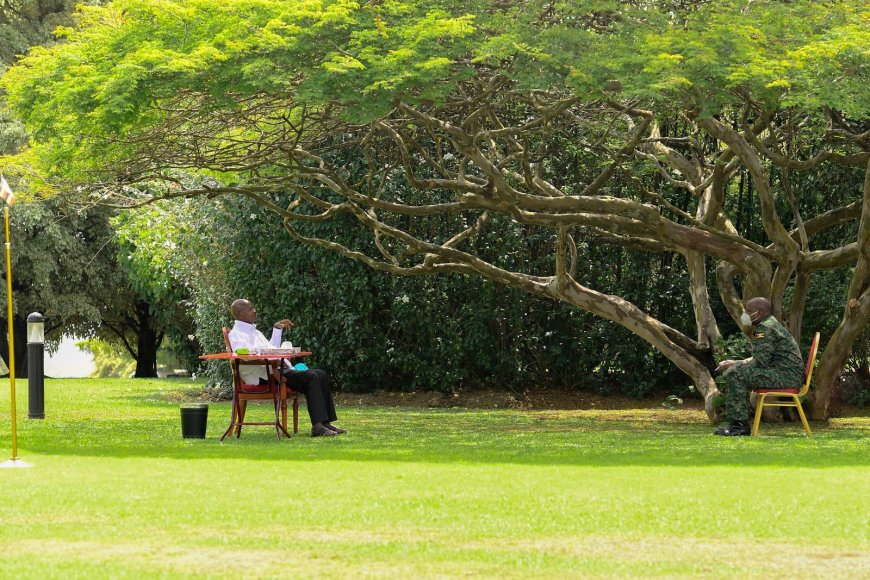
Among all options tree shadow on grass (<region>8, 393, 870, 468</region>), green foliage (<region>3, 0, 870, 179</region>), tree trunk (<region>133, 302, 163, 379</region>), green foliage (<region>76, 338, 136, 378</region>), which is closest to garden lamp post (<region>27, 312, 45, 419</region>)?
tree shadow on grass (<region>8, 393, 870, 468</region>)

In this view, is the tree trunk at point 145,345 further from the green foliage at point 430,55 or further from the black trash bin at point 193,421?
the black trash bin at point 193,421

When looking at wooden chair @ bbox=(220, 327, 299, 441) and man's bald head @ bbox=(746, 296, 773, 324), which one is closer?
wooden chair @ bbox=(220, 327, 299, 441)

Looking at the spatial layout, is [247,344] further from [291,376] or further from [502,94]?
[502,94]

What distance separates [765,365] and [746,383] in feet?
0.88

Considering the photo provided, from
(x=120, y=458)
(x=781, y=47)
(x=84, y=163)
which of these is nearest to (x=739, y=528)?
(x=120, y=458)

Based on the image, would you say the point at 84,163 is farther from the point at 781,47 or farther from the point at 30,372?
the point at 781,47

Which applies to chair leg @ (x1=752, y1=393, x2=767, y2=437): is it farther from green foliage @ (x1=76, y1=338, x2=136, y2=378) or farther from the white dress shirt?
green foliage @ (x1=76, y1=338, x2=136, y2=378)

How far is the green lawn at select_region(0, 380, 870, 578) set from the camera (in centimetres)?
607

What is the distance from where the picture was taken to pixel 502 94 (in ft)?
48.7

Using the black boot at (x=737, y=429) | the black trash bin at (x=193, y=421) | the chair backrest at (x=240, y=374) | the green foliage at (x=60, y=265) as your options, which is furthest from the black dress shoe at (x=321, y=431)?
the green foliage at (x=60, y=265)

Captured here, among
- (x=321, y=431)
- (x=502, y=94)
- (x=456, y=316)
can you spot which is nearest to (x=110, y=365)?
(x=456, y=316)

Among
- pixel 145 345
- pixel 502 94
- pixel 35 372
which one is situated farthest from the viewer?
pixel 145 345

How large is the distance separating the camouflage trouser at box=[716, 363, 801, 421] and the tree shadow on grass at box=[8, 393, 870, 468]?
378 millimetres

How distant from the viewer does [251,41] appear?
1299 centimetres
